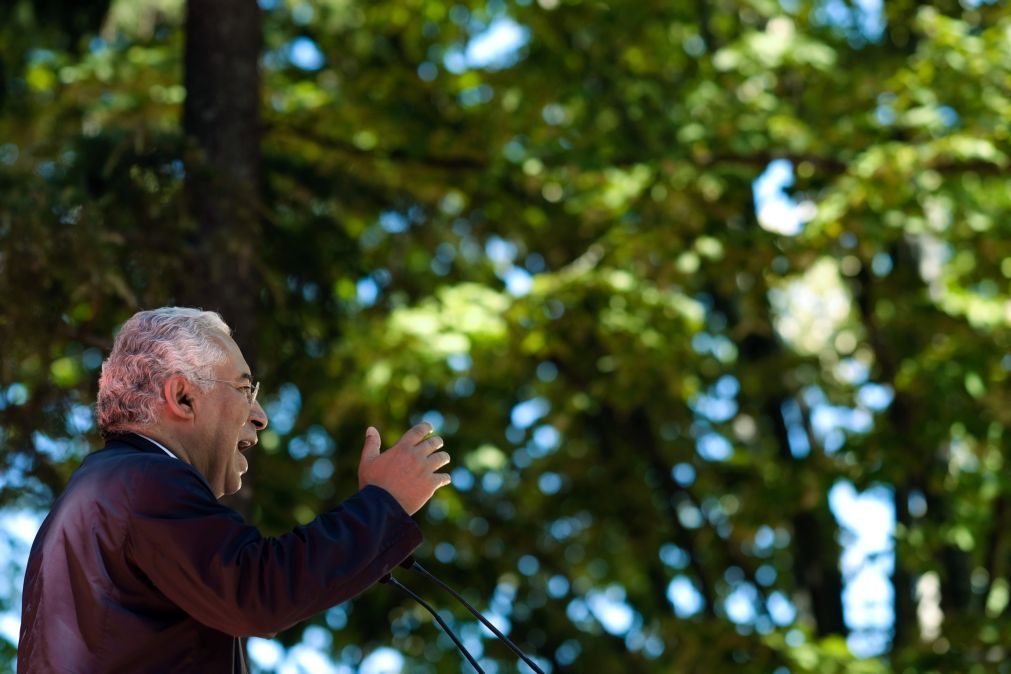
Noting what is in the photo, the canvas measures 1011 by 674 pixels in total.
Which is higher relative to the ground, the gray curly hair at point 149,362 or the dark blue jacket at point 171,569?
the gray curly hair at point 149,362

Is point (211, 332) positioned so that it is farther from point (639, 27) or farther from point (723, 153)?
point (639, 27)

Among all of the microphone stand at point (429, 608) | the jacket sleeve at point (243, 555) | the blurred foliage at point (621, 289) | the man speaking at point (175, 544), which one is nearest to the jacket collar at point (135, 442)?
the man speaking at point (175, 544)

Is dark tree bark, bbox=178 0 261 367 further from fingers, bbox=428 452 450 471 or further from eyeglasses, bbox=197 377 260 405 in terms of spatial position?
fingers, bbox=428 452 450 471

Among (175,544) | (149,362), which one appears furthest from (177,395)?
(175,544)

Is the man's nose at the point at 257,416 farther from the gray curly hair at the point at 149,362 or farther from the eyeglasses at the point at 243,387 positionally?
the gray curly hair at the point at 149,362

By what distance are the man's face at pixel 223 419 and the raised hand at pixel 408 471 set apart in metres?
0.30

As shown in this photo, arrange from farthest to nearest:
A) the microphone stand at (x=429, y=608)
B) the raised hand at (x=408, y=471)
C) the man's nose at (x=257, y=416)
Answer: the man's nose at (x=257, y=416) < the microphone stand at (x=429, y=608) < the raised hand at (x=408, y=471)

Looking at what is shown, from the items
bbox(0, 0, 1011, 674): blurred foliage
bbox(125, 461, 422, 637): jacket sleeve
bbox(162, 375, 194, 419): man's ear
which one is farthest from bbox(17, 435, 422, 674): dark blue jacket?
bbox(0, 0, 1011, 674): blurred foliage

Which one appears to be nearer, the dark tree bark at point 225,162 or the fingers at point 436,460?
the fingers at point 436,460

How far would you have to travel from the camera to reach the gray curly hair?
2697 millimetres

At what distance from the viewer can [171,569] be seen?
96.0 inches

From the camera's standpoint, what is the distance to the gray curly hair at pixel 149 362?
270cm

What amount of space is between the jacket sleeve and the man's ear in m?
0.17

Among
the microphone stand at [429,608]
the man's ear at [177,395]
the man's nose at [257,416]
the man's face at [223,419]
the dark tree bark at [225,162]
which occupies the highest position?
the man's ear at [177,395]
